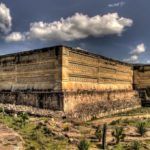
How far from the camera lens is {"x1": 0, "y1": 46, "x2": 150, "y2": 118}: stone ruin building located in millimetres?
22750

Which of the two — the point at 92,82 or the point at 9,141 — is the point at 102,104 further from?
the point at 9,141

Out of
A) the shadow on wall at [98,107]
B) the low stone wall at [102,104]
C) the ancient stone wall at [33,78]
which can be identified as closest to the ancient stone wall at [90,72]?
the low stone wall at [102,104]

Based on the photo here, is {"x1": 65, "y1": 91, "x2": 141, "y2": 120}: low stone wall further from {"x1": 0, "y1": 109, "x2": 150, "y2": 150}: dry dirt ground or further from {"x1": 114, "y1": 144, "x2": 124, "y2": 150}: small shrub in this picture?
{"x1": 114, "y1": 144, "x2": 124, "y2": 150}: small shrub

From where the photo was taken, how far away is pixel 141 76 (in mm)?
40062

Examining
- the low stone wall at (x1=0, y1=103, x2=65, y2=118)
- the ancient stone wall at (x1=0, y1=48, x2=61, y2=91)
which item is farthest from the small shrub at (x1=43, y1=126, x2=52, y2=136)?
the ancient stone wall at (x1=0, y1=48, x2=61, y2=91)

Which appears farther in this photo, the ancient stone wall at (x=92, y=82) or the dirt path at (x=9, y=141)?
the ancient stone wall at (x=92, y=82)

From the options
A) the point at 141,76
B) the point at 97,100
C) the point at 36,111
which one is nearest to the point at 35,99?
the point at 36,111

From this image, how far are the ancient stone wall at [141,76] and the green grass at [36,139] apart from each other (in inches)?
973

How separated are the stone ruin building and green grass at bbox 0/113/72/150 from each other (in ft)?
18.0

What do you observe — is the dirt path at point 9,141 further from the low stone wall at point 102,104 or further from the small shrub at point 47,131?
the low stone wall at point 102,104

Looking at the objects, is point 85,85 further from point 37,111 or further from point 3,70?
point 3,70

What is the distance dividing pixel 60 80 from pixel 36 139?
27.5 ft

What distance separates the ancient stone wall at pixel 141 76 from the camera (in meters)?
39.4

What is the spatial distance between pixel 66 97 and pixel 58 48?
3856mm
